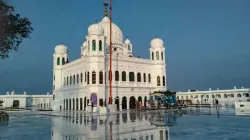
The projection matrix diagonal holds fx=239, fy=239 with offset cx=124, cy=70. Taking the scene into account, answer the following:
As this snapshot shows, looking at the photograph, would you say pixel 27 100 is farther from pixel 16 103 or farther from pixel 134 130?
pixel 134 130

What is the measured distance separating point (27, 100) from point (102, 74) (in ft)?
159

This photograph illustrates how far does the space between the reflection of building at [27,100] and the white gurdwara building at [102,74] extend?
27.3m

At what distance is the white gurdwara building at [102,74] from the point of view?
121 ft

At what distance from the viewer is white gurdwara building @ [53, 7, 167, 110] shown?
121ft

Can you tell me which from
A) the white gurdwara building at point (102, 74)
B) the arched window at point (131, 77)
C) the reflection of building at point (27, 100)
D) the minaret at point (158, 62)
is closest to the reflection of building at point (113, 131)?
the white gurdwara building at point (102, 74)

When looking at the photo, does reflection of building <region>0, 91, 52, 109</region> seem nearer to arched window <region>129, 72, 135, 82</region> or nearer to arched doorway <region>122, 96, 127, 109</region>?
arched doorway <region>122, 96, 127, 109</region>

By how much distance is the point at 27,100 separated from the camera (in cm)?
7600

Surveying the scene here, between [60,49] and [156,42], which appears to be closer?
[156,42]

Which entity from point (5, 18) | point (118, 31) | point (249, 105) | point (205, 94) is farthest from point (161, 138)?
point (205, 94)

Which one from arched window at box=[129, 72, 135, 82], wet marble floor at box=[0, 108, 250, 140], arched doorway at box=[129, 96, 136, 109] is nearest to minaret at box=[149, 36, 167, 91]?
arched window at box=[129, 72, 135, 82]

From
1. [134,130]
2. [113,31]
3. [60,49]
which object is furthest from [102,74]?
[134,130]

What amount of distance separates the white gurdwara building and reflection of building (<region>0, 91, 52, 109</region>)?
27297 mm

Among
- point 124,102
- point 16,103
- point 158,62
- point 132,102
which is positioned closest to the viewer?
point 124,102

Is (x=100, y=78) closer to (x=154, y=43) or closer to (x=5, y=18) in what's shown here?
(x=154, y=43)
